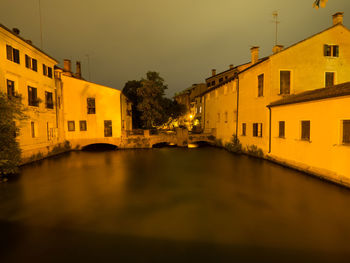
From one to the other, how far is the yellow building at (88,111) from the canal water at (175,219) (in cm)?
1156

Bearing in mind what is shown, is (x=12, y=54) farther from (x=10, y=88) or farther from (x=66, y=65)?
(x=66, y=65)

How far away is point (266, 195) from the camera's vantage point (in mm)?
9641

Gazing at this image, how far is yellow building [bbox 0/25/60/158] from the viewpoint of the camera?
1476 centimetres

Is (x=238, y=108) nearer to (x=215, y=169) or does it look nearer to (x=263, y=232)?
(x=215, y=169)

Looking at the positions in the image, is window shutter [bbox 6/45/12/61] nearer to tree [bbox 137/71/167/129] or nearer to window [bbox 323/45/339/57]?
tree [bbox 137/71/167/129]

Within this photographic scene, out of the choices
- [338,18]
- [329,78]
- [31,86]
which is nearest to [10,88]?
[31,86]

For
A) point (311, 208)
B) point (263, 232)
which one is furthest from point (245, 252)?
point (311, 208)

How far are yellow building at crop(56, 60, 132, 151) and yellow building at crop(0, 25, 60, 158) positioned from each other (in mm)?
2044

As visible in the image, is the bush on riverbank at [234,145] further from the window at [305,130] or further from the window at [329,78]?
the window at [329,78]

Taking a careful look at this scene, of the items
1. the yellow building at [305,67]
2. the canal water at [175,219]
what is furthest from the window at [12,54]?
the yellow building at [305,67]

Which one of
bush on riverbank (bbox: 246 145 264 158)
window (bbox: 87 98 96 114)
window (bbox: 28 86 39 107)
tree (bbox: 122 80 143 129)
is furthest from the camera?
tree (bbox: 122 80 143 129)

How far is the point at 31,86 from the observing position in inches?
697

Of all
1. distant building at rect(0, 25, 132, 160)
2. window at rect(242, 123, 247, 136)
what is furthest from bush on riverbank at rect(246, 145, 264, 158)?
distant building at rect(0, 25, 132, 160)

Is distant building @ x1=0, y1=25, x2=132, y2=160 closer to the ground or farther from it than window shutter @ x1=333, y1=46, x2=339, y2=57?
closer to the ground
